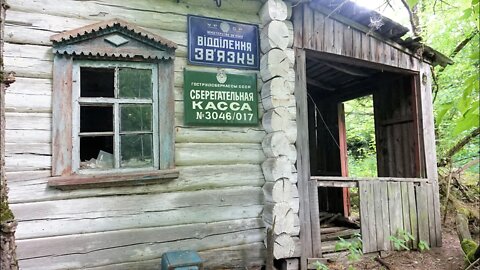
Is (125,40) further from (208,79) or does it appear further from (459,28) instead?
(459,28)

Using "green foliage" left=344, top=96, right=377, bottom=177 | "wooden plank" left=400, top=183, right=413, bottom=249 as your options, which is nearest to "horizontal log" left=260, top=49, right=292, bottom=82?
"wooden plank" left=400, top=183, right=413, bottom=249

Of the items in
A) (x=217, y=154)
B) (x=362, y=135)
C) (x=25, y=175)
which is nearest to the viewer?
(x=25, y=175)

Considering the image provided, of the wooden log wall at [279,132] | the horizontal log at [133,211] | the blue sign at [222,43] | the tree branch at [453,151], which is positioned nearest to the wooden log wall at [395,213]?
the wooden log wall at [279,132]

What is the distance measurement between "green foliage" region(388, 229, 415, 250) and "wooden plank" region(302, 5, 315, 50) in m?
3.08

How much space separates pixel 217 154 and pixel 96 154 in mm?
1429

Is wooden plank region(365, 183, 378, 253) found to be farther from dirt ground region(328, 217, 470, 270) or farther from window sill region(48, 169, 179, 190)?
window sill region(48, 169, 179, 190)

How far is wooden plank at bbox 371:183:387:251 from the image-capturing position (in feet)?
15.9

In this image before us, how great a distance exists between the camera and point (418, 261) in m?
4.77

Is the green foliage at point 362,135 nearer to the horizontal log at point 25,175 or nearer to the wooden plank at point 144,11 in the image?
the wooden plank at point 144,11

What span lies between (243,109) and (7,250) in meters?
2.70

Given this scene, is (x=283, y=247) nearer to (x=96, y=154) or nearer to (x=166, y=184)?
(x=166, y=184)

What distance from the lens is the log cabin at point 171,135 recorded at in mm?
3146

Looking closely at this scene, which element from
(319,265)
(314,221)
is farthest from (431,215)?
(319,265)

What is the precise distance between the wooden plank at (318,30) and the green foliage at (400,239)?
→ 3.03 meters
